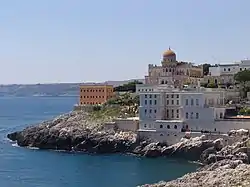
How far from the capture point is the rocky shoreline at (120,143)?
56531 millimetres

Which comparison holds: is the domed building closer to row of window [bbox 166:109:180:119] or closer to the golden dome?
the golden dome

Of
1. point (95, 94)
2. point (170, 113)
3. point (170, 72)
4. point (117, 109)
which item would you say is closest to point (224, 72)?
point (170, 72)

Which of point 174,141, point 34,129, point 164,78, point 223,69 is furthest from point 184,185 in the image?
point 223,69

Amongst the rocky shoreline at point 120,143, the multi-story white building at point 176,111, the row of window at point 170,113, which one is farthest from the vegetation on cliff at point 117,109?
the row of window at point 170,113

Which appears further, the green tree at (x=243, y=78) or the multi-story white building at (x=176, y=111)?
the green tree at (x=243, y=78)

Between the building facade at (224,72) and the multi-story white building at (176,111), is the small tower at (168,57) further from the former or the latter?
the multi-story white building at (176,111)

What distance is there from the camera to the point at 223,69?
95.4 metres

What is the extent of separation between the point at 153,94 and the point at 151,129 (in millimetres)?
4654

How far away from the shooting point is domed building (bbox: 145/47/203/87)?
90125 mm

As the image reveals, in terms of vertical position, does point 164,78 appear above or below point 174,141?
above

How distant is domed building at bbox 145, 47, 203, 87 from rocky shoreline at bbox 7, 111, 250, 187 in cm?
1459

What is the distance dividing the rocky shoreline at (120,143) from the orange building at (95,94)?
9430 millimetres

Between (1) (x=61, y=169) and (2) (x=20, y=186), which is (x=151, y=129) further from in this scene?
(2) (x=20, y=186)

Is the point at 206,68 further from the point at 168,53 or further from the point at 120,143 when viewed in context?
the point at 120,143
